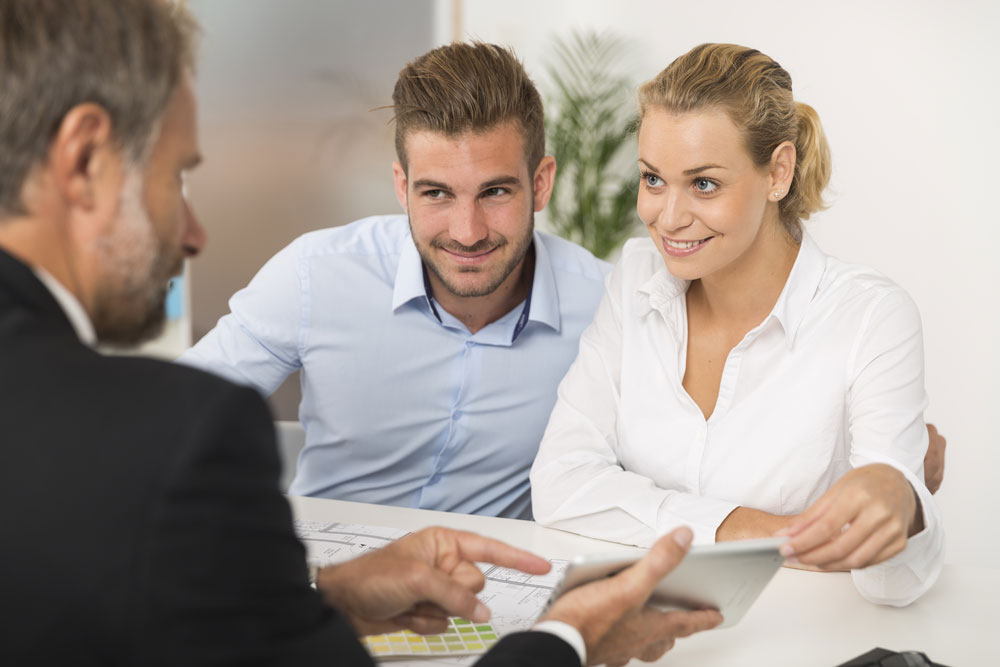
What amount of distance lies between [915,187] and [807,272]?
81.0 inches

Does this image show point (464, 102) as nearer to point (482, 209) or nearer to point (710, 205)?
point (482, 209)

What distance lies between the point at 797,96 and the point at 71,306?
3709mm

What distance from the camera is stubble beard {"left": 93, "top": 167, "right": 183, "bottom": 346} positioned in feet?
3.20

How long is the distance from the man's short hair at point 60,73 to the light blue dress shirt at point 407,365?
1.45 meters

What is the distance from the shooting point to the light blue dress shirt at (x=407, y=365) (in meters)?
2.39

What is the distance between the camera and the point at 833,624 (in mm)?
1511

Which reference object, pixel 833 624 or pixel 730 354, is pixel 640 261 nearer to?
pixel 730 354

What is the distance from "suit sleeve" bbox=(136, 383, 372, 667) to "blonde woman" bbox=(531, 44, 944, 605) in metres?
1.04

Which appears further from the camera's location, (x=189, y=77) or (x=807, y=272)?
(x=807, y=272)

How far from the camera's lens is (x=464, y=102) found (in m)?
2.26

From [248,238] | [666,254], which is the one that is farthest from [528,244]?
[248,238]

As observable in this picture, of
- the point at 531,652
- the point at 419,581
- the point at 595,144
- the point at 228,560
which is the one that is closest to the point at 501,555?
the point at 419,581

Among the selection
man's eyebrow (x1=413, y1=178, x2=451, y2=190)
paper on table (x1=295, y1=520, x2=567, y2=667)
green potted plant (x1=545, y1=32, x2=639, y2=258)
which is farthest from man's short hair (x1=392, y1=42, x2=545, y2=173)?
green potted plant (x1=545, y1=32, x2=639, y2=258)

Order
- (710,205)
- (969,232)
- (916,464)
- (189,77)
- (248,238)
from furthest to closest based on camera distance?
1. (248,238)
2. (969,232)
3. (710,205)
4. (916,464)
5. (189,77)
